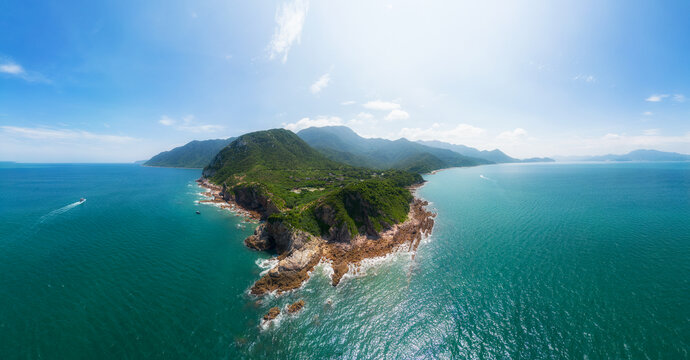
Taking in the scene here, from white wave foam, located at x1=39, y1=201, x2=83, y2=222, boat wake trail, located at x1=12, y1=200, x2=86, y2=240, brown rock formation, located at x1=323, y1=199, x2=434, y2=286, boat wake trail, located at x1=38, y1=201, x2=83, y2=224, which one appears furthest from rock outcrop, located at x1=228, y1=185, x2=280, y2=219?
white wave foam, located at x1=39, y1=201, x2=83, y2=222

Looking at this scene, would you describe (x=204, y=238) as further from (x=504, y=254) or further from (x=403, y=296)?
(x=504, y=254)

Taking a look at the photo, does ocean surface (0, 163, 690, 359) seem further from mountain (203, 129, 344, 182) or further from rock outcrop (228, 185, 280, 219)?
mountain (203, 129, 344, 182)

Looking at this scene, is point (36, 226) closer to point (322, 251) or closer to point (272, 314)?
point (272, 314)

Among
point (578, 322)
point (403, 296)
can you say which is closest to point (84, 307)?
point (403, 296)

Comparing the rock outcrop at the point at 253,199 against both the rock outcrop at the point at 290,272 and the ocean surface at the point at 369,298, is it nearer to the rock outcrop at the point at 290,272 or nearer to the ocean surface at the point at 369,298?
the ocean surface at the point at 369,298

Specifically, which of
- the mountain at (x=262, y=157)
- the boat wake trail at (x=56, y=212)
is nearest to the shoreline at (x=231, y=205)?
the mountain at (x=262, y=157)

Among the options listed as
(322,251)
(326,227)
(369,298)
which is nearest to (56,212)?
(326,227)
